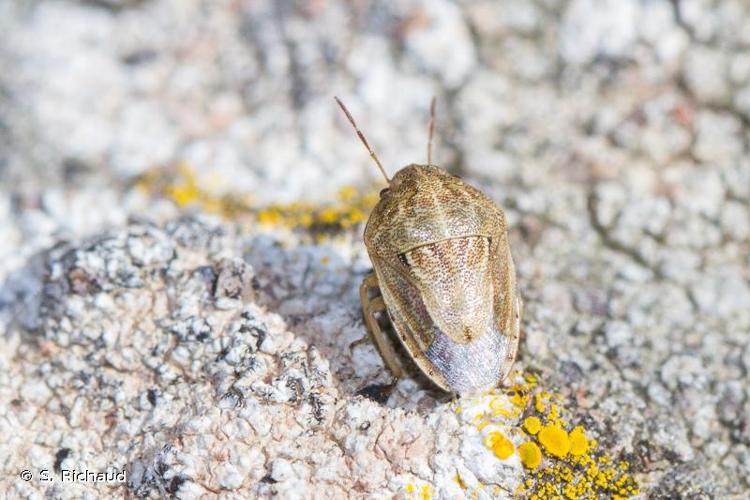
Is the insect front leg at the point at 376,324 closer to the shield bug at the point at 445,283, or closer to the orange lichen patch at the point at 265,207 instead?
the shield bug at the point at 445,283

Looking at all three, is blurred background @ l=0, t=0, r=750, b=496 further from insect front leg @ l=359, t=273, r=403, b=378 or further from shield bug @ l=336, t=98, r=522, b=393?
insect front leg @ l=359, t=273, r=403, b=378

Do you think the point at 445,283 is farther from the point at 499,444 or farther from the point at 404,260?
the point at 499,444

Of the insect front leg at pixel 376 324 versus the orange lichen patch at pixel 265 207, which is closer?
the insect front leg at pixel 376 324

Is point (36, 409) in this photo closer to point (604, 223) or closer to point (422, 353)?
point (422, 353)

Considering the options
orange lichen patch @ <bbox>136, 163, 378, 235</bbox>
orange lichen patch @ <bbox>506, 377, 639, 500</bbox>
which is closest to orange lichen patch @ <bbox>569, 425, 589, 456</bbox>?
orange lichen patch @ <bbox>506, 377, 639, 500</bbox>

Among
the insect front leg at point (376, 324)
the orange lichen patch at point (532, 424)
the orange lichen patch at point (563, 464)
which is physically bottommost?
the orange lichen patch at point (563, 464)

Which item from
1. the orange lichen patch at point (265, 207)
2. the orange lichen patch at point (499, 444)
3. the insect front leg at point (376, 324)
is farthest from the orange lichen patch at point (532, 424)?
the orange lichen patch at point (265, 207)
